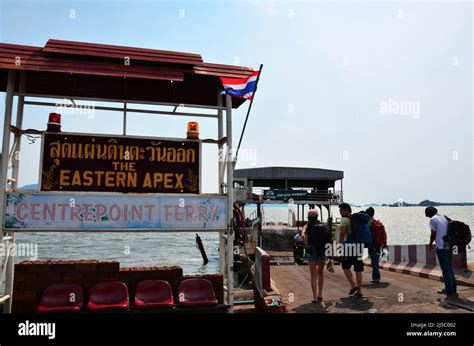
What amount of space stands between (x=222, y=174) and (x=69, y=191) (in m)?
3.43

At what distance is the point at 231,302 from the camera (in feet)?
26.4

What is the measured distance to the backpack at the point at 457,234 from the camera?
8.21 m

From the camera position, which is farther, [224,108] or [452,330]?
[224,108]

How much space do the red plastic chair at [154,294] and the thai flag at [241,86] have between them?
4493 mm

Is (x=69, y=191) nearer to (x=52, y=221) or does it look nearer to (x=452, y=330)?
(x=52, y=221)

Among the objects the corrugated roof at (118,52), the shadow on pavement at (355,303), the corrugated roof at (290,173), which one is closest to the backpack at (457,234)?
the shadow on pavement at (355,303)

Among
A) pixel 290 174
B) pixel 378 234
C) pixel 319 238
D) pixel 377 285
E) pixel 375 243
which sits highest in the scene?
pixel 290 174

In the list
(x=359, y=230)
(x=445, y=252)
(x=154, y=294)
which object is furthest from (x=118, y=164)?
(x=445, y=252)

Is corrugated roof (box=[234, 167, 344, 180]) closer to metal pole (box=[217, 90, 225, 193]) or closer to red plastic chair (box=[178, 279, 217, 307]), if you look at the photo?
metal pole (box=[217, 90, 225, 193])

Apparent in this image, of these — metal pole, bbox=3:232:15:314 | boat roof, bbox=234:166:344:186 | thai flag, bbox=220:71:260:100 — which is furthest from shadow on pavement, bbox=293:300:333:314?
boat roof, bbox=234:166:344:186

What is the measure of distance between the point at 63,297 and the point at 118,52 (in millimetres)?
5363

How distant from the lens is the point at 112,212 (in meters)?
7.54

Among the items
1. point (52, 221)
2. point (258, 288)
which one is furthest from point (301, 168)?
point (52, 221)

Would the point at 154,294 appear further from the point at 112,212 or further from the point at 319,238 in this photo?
the point at 319,238
